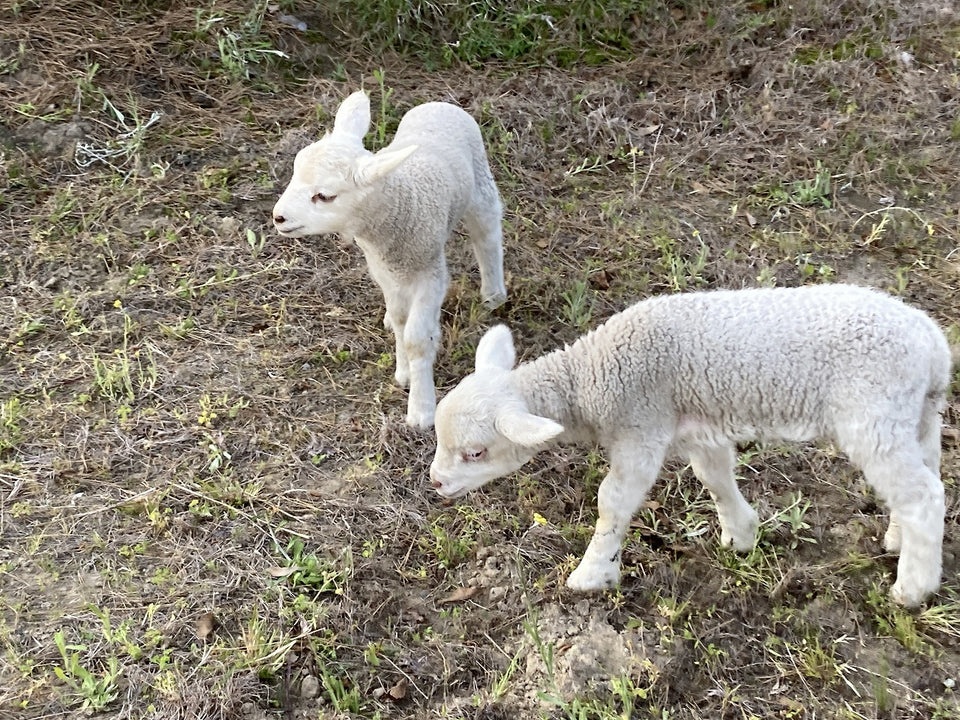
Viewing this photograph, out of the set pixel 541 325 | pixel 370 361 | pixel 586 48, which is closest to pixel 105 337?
pixel 370 361

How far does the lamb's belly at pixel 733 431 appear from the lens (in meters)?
2.98

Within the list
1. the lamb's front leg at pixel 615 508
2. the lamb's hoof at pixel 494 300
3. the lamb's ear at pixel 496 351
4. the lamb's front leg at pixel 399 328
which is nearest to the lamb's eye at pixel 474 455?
the lamb's ear at pixel 496 351

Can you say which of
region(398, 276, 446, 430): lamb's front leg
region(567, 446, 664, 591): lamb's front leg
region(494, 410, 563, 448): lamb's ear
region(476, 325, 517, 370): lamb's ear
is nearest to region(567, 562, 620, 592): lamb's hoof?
region(567, 446, 664, 591): lamb's front leg

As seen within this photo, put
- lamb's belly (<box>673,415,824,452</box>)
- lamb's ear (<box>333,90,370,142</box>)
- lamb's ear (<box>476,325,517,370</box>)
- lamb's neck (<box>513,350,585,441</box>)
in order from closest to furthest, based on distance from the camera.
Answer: lamb's belly (<box>673,415,824,452</box>)
lamb's neck (<box>513,350,585,441</box>)
lamb's ear (<box>476,325,517,370</box>)
lamb's ear (<box>333,90,370,142</box>)

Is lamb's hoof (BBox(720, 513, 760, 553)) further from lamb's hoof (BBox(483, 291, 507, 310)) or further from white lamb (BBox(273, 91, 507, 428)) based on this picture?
lamb's hoof (BBox(483, 291, 507, 310))

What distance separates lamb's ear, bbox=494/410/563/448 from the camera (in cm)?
279

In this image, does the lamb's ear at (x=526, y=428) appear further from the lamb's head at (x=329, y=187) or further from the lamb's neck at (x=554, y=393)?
the lamb's head at (x=329, y=187)

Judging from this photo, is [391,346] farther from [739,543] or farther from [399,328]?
[739,543]

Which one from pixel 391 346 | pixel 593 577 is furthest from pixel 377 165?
pixel 593 577

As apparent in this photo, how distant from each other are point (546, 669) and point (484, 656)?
0.23m

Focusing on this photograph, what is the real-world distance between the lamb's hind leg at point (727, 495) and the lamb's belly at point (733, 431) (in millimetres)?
79

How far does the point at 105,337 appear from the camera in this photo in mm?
4465

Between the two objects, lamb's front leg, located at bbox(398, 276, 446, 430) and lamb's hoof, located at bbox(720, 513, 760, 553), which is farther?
lamb's front leg, located at bbox(398, 276, 446, 430)

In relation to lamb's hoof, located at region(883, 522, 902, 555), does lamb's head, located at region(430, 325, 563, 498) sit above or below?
above
